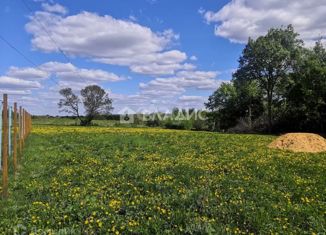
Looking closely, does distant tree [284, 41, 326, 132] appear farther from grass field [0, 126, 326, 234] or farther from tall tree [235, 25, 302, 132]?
grass field [0, 126, 326, 234]

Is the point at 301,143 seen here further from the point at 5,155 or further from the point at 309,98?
the point at 309,98

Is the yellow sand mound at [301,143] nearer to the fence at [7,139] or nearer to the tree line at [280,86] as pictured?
the fence at [7,139]

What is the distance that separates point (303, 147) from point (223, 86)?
7120cm

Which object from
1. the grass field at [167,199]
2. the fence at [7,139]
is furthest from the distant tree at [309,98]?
the fence at [7,139]

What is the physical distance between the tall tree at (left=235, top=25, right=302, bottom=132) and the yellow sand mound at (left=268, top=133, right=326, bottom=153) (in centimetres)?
3710

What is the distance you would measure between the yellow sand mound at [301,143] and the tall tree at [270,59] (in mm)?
37103

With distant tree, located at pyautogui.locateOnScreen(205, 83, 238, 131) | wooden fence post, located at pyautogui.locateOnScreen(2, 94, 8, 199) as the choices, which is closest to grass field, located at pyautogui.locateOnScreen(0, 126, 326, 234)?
wooden fence post, located at pyautogui.locateOnScreen(2, 94, 8, 199)

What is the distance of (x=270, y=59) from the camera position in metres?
63.0

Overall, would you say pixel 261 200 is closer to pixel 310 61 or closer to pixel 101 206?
pixel 101 206

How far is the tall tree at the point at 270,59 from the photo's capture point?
205ft

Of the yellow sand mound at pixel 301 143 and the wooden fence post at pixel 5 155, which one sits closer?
the wooden fence post at pixel 5 155

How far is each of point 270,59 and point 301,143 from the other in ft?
137

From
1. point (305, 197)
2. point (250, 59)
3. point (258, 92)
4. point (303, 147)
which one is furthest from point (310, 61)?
point (305, 197)

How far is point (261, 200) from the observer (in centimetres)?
933
